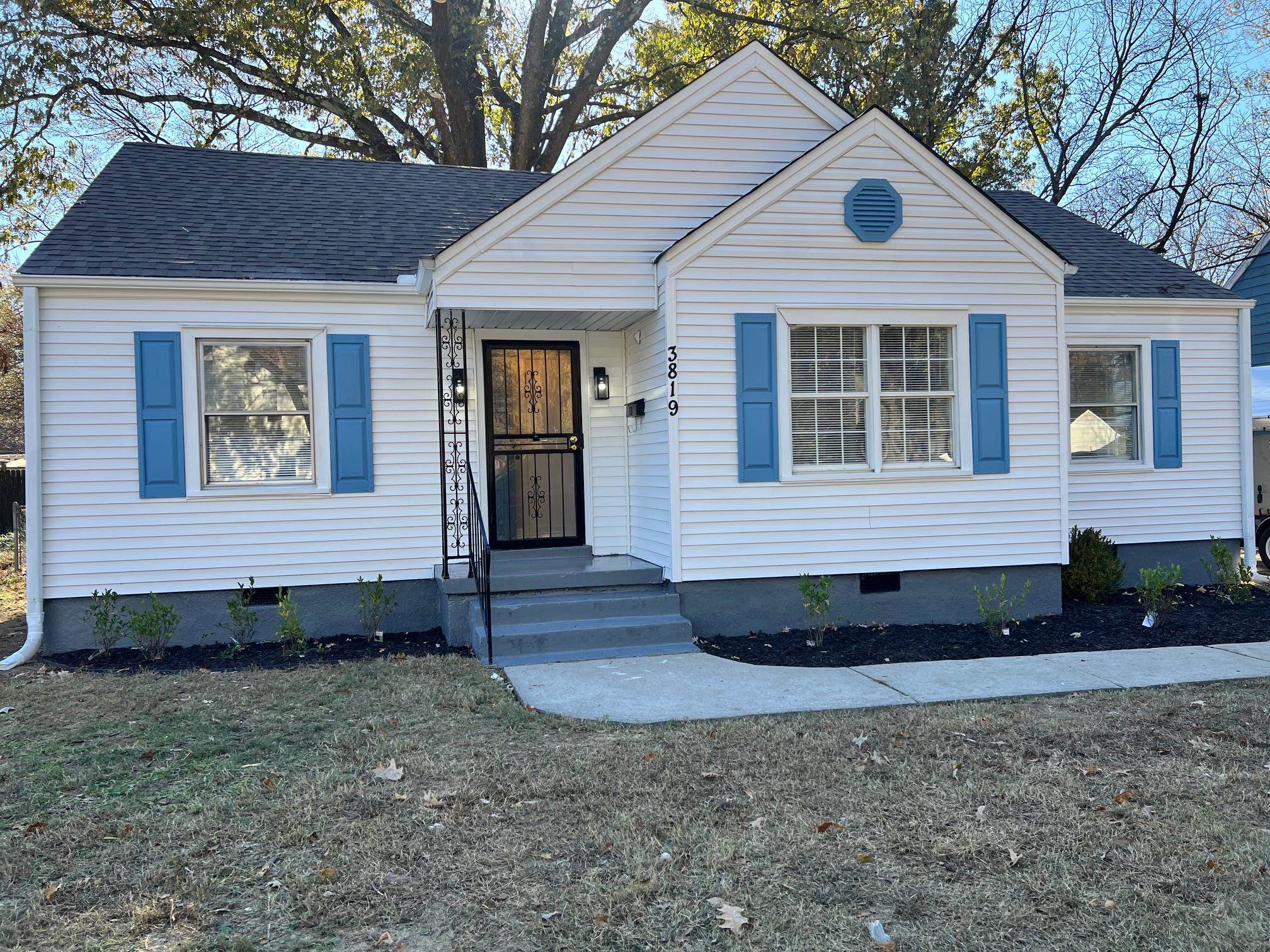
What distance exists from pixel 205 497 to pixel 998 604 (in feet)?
21.9

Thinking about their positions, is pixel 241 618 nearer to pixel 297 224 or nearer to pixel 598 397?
Result: pixel 598 397

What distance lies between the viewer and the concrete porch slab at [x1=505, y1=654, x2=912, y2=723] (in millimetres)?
5754

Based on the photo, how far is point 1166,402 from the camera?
1057 cm

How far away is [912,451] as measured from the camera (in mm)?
8531

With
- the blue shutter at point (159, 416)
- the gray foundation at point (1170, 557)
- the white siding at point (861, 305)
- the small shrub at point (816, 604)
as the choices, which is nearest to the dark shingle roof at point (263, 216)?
the blue shutter at point (159, 416)

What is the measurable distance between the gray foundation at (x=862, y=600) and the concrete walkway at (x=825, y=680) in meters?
0.78

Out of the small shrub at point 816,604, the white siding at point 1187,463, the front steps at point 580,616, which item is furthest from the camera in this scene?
the white siding at point 1187,463

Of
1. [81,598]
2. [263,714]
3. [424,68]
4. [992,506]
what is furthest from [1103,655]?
[424,68]

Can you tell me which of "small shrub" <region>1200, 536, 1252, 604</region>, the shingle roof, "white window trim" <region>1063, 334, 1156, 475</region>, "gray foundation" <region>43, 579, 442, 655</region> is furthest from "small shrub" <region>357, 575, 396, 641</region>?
Result: "small shrub" <region>1200, 536, 1252, 604</region>

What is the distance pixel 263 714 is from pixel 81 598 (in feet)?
10.6

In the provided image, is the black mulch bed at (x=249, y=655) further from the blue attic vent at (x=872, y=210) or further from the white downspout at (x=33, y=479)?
the blue attic vent at (x=872, y=210)

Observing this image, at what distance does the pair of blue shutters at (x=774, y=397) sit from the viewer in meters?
8.07

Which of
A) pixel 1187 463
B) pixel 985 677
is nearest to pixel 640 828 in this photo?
pixel 985 677

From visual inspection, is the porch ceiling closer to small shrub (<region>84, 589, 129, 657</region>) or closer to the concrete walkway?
the concrete walkway
